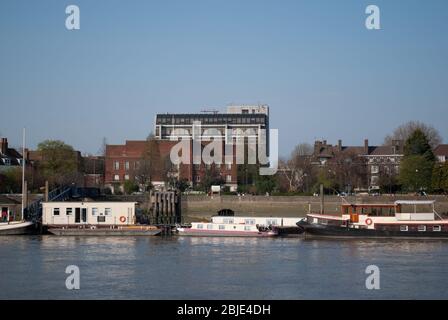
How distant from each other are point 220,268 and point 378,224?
24.5 meters

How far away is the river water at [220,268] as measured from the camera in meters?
40.9

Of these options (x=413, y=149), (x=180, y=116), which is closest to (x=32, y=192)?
(x=413, y=149)

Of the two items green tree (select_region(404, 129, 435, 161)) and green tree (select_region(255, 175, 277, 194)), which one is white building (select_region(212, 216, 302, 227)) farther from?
green tree (select_region(404, 129, 435, 161))

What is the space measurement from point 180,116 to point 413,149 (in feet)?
265

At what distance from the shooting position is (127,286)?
42.6 m

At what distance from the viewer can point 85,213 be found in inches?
2977

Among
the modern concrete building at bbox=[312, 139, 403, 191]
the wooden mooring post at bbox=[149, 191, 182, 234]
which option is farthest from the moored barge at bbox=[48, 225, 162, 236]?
the modern concrete building at bbox=[312, 139, 403, 191]

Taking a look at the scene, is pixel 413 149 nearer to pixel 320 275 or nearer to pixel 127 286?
pixel 320 275

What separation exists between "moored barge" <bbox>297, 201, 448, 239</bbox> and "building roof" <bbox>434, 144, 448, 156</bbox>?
7162 centimetres

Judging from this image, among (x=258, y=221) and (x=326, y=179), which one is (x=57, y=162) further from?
(x=258, y=221)

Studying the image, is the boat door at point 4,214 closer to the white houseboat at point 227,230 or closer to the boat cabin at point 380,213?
the white houseboat at point 227,230

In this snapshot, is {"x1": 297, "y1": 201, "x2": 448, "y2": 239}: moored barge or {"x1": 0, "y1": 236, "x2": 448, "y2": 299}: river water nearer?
{"x1": 0, "y1": 236, "x2": 448, "y2": 299}: river water

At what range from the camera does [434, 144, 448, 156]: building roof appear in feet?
459

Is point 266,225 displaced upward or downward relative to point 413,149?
downward
